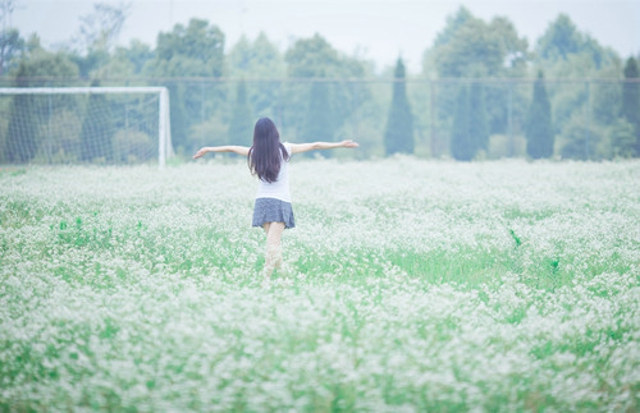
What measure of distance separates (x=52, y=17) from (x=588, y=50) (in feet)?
161

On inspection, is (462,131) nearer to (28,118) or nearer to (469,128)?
(469,128)

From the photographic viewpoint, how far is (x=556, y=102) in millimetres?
38312

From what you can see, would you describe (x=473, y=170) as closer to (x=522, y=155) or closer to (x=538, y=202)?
(x=538, y=202)

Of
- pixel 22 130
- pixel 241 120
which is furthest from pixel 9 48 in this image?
pixel 241 120

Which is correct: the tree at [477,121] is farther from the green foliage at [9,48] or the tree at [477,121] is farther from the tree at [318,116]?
the green foliage at [9,48]

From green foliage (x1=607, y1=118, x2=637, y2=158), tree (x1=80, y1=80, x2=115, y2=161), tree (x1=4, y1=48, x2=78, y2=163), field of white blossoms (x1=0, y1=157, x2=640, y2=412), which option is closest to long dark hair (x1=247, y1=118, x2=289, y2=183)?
field of white blossoms (x1=0, y1=157, x2=640, y2=412)

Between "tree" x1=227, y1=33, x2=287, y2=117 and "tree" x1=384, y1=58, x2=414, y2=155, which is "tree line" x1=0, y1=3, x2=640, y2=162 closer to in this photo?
"tree" x1=384, y1=58, x2=414, y2=155

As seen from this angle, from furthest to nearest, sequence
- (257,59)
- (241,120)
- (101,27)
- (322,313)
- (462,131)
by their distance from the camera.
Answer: (257,59) < (101,27) < (462,131) < (241,120) < (322,313)

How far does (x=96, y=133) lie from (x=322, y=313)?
78.8ft

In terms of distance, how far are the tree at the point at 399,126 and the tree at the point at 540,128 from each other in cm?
515

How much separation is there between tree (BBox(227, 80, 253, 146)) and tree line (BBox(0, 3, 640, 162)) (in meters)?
0.04

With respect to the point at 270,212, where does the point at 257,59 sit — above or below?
above

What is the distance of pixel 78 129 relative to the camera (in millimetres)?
27531

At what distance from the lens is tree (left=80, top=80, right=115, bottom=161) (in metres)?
27.6
